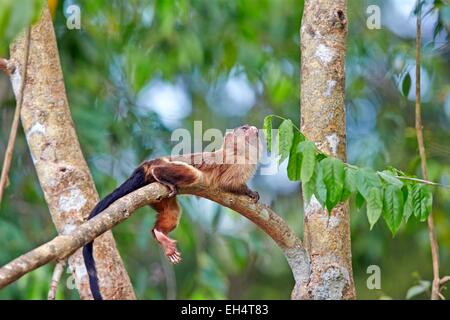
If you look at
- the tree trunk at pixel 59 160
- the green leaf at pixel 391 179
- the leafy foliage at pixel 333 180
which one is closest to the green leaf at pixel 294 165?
the leafy foliage at pixel 333 180

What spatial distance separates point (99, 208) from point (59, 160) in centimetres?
40

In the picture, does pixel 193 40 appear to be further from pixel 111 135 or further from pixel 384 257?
pixel 384 257

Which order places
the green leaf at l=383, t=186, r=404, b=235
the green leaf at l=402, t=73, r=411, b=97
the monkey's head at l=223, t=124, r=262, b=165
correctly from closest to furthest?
the green leaf at l=383, t=186, r=404, b=235 → the monkey's head at l=223, t=124, r=262, b=165 → the green leaf at l=402, t=73, r=411, b=97

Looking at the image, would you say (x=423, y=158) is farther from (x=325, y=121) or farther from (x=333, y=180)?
(x=333, y=180)

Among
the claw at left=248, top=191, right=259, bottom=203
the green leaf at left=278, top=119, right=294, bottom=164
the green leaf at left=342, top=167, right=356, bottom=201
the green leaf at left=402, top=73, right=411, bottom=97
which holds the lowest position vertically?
the claw at left=248, top=191, right=259, bottom=203

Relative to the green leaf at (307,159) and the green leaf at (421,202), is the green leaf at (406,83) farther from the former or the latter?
the green leaf at (307,159)

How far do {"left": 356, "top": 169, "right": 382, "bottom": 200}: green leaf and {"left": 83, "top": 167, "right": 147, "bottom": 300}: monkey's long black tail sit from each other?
2.86 feet

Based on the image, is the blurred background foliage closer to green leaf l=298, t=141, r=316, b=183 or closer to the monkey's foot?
the monkey's foot

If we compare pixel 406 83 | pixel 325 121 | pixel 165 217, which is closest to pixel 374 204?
pixel 325 121

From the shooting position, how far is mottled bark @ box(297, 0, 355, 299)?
8.48 feet

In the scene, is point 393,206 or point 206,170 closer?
point 393,206

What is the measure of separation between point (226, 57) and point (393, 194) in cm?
315

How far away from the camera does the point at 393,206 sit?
230 cm

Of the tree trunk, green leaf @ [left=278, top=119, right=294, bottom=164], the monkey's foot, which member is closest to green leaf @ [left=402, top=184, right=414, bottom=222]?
green leaf @ [left=278, top=119, right=294, bottom=164]
